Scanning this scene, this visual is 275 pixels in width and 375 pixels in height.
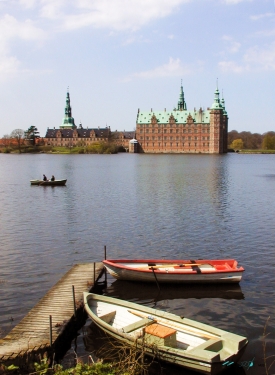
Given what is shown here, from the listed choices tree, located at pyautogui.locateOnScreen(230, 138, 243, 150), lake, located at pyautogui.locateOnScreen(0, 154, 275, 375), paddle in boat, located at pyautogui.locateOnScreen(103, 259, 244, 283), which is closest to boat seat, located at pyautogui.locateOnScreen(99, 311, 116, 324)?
lake, located at pyautogui.locateOnScreen(0, 154, 275, 375)

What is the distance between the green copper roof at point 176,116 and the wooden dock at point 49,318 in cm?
15013

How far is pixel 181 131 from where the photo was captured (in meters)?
165

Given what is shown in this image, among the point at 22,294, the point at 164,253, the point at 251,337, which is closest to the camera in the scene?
the point at 251,337

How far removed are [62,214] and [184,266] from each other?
16629 millimetres

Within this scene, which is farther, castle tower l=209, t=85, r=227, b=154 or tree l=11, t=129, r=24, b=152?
tree l=11, t=129, r=24, b=152

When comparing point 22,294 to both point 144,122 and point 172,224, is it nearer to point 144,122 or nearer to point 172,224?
point 172,224

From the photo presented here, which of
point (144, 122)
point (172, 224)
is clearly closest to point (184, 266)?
point (172, 224)

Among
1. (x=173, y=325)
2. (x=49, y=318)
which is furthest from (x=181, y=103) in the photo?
(x=173, y=325)

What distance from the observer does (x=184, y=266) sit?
704 inches

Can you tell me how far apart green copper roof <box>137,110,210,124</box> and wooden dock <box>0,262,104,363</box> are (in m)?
150

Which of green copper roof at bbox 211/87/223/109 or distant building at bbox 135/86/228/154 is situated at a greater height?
green copper roof at bbox 211/87/223/109

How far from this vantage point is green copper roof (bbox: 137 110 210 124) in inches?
6447

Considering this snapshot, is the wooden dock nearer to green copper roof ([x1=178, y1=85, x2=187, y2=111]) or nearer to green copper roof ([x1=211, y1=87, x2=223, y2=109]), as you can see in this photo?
green copper roof ([x1=211, y1=87, x2=223, y2=109])

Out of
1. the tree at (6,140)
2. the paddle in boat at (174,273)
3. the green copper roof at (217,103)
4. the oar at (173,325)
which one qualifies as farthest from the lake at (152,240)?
the tree at (6,140)
